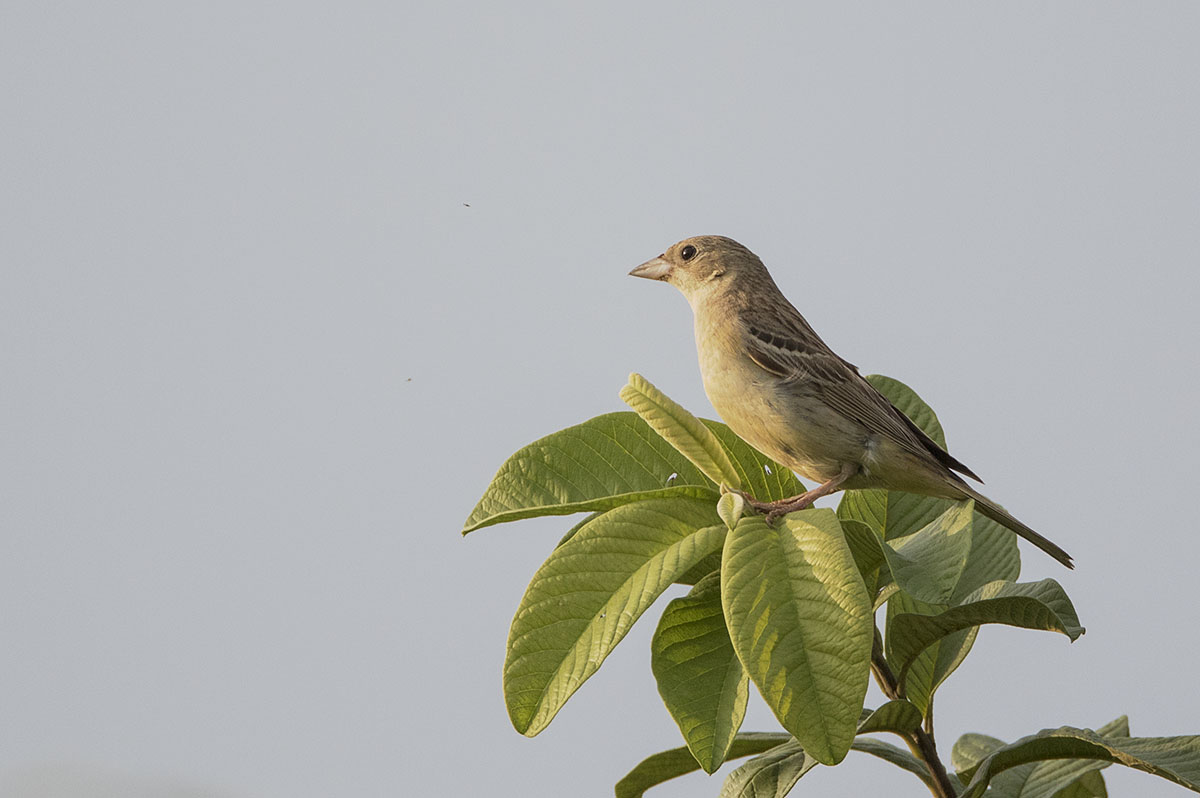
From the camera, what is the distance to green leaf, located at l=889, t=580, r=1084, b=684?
1890mm

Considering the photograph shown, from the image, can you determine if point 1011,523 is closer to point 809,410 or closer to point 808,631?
point 809,410

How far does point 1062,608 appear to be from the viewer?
6.38 feet

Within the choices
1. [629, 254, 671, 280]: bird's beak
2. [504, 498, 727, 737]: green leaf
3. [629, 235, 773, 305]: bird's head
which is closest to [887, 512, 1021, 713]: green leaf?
[504, 498, 727, 737]: green leaf

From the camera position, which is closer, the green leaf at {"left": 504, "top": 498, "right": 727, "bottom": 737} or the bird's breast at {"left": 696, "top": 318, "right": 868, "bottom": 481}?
the green leaf at {"left": 504, "top": 498, "right": 727, "bottom": 737}

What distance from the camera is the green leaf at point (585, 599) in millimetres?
1714

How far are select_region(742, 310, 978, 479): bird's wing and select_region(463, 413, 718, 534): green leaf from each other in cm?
80

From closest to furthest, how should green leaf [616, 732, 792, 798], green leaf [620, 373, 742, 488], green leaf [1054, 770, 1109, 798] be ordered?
green leaf [620, 373, 742, 488]
green leaf [616, 732, 792, 798]
green leaf [1054, 770, 1109, 798]

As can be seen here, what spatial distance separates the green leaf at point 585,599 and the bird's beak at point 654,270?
70.7 inches

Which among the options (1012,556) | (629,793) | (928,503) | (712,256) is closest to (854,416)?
(928,503)

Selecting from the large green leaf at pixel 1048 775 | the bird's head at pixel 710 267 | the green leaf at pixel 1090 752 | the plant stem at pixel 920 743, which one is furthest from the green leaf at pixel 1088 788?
the bird's head at pixel 710 267

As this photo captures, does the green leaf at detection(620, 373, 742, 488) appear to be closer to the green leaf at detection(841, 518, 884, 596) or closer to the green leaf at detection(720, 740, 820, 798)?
the green leaf at detection(841, 518, 884, 596)

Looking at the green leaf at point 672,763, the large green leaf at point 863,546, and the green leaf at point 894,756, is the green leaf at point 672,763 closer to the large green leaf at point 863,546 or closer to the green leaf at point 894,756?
the green leaf at point 894,756

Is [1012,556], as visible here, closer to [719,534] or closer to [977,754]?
[977,754]

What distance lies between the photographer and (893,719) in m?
2.01
